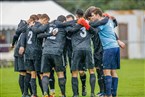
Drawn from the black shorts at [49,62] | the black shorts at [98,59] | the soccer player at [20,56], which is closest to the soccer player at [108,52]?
the black shorts at [49,62]

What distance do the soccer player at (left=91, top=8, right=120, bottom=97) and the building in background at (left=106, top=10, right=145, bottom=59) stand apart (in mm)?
34753

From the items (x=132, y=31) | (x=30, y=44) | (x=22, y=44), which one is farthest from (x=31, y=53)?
(x=132, y=31)

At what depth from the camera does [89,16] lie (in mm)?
18844

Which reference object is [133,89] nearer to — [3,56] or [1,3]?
[3,56]

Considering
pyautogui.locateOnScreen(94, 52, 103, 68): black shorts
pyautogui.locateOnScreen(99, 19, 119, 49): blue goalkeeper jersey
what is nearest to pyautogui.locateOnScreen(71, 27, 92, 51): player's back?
pyautogui.locateOnScreen(99, 19, 119, 49): blue goalkeeper jersey

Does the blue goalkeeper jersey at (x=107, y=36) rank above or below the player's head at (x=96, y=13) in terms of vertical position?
below

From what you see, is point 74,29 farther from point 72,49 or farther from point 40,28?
point 40,28

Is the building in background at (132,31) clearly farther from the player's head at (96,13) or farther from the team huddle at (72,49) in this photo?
the player's head at (96,13)

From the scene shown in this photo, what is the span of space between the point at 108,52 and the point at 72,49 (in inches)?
54.8

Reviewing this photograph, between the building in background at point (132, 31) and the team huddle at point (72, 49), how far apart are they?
3344 centimetres

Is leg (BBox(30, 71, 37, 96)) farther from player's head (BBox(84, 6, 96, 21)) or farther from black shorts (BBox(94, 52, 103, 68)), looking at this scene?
player's head (BBox(84, 6, 96, 21))

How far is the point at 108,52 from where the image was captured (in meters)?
18.4

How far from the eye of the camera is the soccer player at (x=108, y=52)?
18.3m

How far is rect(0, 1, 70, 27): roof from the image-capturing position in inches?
1920
